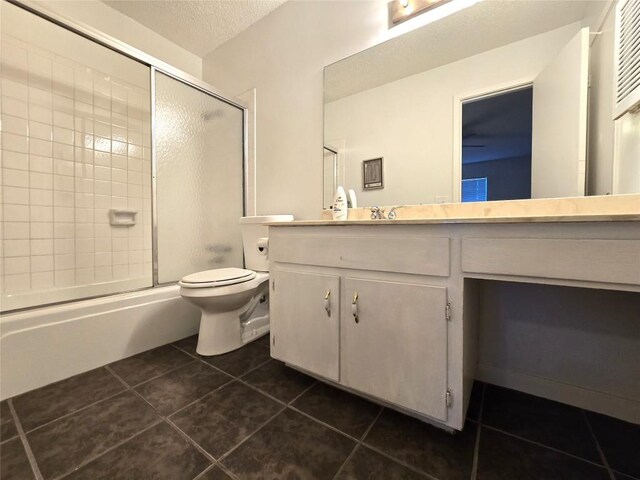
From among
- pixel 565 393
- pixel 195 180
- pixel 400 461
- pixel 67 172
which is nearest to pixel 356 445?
pixel 400 461

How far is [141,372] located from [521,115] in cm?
216

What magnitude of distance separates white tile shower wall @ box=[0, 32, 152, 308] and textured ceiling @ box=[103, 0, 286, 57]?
515 mm

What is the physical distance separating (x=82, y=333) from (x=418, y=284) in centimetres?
163

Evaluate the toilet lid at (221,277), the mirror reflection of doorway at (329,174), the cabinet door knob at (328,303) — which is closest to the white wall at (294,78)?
the mirror reflection of doorway at (329,174)

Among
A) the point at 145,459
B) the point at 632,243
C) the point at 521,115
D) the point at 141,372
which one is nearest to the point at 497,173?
the point at 521,115

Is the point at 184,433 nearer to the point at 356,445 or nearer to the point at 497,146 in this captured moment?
the point at 356,445

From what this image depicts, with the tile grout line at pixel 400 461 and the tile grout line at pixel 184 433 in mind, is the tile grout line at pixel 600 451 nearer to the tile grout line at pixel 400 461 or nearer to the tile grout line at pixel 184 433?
the tile grout line at pixel 400 461

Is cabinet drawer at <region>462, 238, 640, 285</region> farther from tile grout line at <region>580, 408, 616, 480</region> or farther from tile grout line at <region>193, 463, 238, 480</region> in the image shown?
tile grout line at <region>193, 463, 238, 480</region>

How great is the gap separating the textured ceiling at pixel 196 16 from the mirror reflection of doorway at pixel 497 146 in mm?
1671

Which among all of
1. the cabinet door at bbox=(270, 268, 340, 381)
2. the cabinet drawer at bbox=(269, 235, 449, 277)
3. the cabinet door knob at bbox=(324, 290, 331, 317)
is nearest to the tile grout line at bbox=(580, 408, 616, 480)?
the cabinet drawer at bbox=(269, 235, 449, 277)

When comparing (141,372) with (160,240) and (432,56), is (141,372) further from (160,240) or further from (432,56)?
(432,56)

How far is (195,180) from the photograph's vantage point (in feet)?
6.58

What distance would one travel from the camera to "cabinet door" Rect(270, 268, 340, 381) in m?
1.05

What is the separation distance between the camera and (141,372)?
1304 mm
